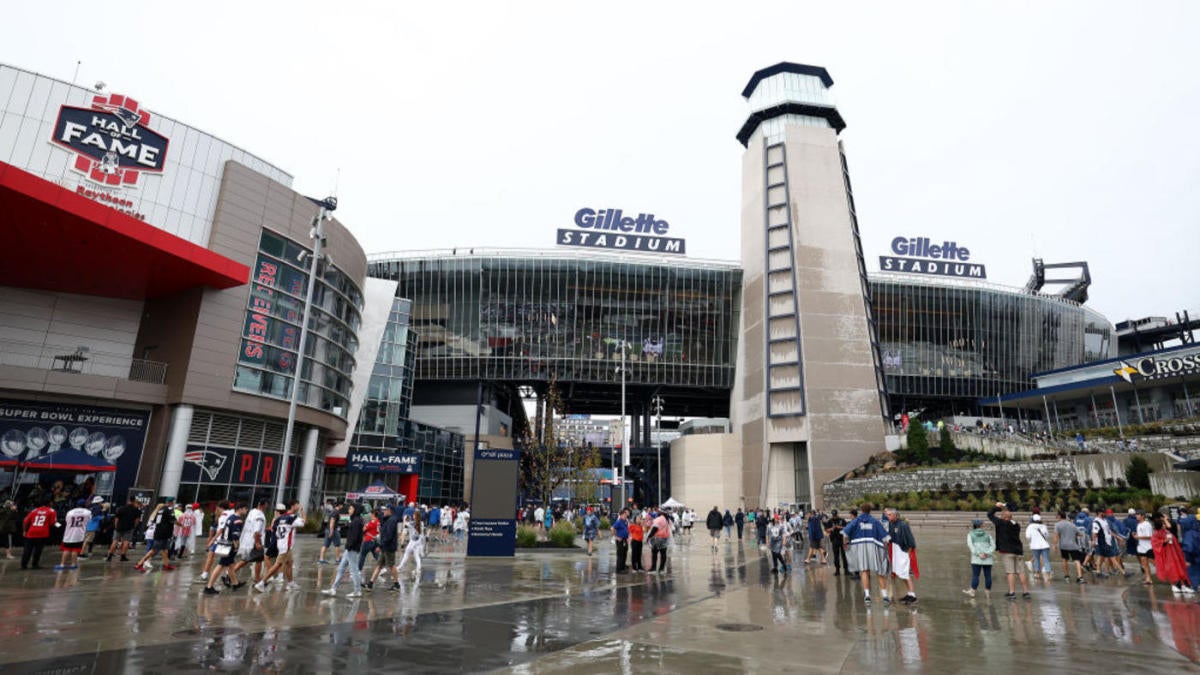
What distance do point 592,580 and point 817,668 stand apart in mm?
10148

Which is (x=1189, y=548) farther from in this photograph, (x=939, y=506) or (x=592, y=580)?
(x=939, y=506)

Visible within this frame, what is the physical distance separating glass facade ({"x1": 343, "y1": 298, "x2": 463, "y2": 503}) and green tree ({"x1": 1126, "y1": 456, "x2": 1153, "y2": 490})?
4857 centimetres

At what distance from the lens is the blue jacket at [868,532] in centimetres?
1334

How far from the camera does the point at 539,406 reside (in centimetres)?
7375

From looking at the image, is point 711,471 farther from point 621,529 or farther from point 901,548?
point 901,548

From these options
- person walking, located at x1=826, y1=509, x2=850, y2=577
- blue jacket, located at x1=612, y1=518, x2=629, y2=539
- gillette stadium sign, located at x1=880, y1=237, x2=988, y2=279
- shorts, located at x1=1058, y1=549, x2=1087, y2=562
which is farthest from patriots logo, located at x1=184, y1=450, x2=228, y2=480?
gillette stadium sign, located at x1=880, y1=237, x2=988, y2=279

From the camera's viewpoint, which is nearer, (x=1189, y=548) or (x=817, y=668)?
(x=817, y=668)

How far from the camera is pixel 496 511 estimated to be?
22.5 meters

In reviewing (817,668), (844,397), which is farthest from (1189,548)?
(844,397)

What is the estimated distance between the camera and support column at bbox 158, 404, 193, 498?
27.8m

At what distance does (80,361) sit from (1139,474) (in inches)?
2054

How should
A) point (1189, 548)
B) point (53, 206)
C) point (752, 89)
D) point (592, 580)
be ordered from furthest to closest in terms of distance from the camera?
point (752, 89) < point (53, 206) < point (592, 580) < point (1189, 548)

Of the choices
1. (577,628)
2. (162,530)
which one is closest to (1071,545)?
(577,628)

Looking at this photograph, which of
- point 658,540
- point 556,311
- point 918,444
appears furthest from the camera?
point 556,311
